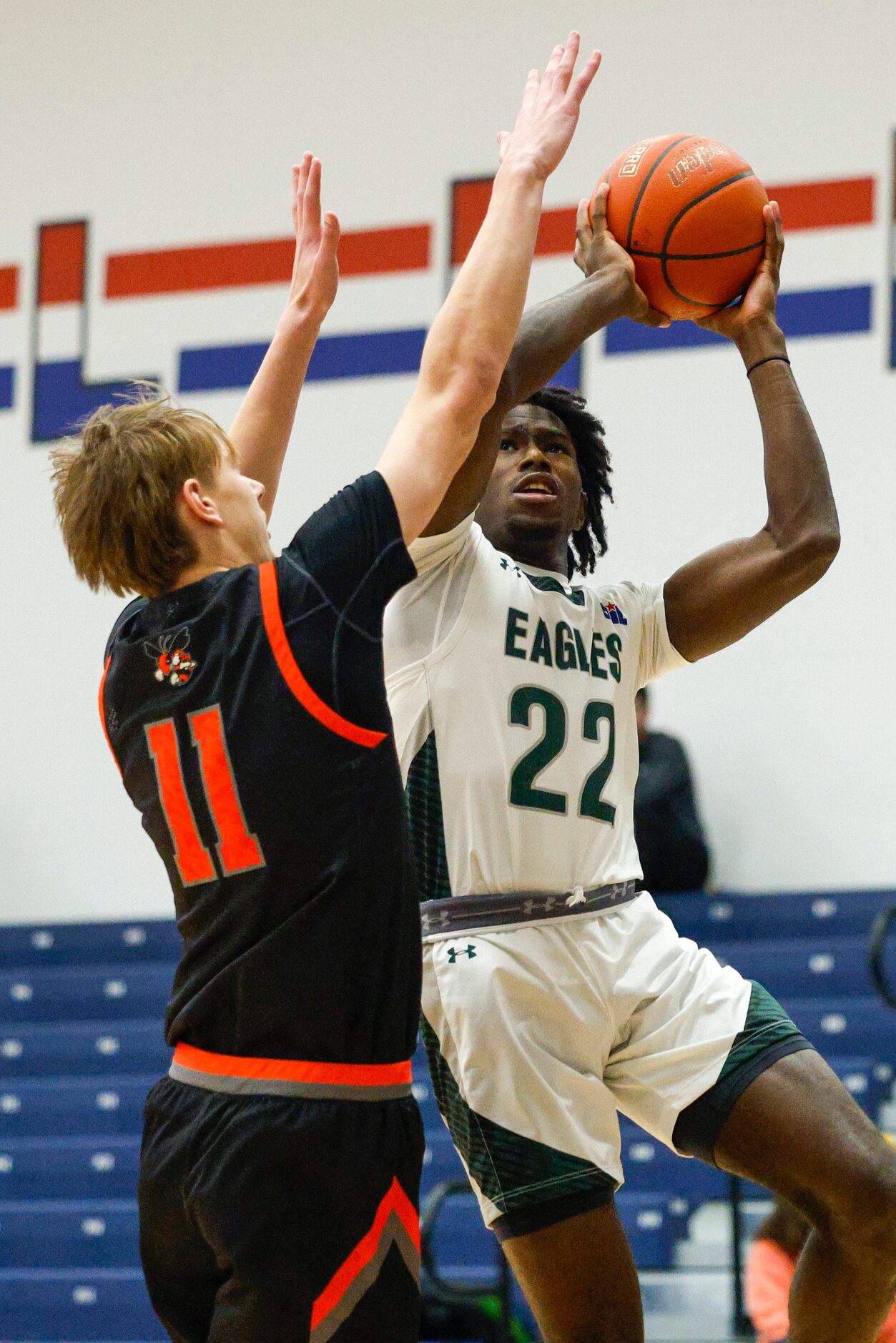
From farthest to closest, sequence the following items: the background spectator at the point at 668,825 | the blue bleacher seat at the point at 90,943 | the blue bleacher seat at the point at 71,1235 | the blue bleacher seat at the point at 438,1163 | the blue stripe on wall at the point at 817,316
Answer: the blue bleacher seat at the point at 90,943, the blue stripe on wall at the point at 817,316, the background spectator at the point at 668,825, the blue bleacher seat at the point at 71,1235, the blue bleacher seat at the point at 438,1163

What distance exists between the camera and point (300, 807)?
235 centimetres

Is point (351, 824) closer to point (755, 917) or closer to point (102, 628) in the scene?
point (755, 917)

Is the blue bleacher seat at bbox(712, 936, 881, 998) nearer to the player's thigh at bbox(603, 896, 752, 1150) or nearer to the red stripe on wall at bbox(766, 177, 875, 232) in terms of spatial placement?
the red stripe on wall at bbox(766, 177, 875, 232)

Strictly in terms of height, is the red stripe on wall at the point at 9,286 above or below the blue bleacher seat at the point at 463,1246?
above

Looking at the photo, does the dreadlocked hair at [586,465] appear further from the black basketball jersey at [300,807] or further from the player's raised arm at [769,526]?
the black basketball jersey at [300,807]

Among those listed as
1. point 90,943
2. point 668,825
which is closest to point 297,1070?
point 668,825

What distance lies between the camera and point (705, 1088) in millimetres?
3105

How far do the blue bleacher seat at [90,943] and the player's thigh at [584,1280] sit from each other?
645 centimetres

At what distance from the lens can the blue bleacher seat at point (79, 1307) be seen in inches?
274

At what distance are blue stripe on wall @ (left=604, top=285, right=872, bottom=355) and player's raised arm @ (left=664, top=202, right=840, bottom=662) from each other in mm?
5607

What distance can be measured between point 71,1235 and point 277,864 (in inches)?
230

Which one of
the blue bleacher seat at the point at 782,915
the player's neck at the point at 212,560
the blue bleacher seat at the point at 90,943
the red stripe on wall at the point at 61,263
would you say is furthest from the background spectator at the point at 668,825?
the player's neck at the point at 212,560

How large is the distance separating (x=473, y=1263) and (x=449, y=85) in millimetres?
6787

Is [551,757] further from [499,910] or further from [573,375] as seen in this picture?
[573,375]
